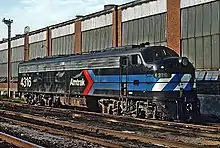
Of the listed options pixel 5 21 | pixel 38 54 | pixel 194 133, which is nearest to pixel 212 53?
pixel 194 133

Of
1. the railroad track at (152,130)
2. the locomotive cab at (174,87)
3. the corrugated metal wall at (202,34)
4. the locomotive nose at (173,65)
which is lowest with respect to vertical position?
the railroad track at (152,130)

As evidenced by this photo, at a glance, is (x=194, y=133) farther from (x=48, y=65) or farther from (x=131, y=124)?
(x=48, y=65)

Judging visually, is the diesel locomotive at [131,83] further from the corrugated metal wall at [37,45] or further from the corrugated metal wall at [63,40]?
the corrugated metal wall at [37,45]

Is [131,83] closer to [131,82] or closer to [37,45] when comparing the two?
[131,82]

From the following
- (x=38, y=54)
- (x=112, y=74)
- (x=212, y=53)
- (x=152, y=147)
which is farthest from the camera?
(x=38, y=54)

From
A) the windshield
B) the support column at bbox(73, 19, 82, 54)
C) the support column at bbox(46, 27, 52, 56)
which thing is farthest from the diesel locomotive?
the support column at bbox(46, 27, 52, 56)

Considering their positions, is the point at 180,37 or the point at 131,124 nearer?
the point at 131,124

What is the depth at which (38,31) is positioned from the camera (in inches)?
1836

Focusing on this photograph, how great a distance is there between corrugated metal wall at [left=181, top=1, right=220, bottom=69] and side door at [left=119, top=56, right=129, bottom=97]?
676 cm

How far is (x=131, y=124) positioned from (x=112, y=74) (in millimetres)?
4280

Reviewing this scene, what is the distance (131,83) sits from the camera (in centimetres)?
1809

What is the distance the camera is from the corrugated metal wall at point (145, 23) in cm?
2722

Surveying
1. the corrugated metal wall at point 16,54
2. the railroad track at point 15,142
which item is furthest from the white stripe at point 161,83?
the corrugated metal wall at point 16,54

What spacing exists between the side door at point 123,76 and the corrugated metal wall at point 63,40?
20.7 m
